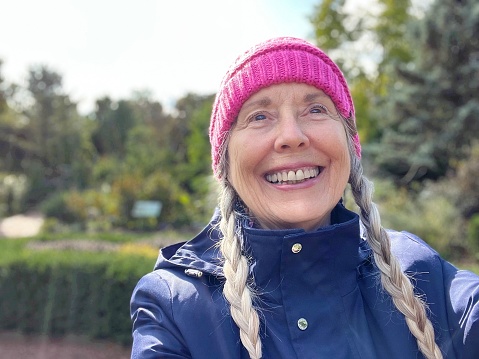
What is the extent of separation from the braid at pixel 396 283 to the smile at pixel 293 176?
20 cm

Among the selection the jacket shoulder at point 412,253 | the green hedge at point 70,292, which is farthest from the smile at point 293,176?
the green hedge at point 70,292

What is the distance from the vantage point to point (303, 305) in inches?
58.1

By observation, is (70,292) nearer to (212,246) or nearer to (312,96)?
(212,246)

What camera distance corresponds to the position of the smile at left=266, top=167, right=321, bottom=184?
163cm

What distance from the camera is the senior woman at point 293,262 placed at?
1430 millimetres

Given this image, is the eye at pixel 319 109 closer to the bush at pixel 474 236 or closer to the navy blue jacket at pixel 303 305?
the navy blue jacket at pixel 303 305

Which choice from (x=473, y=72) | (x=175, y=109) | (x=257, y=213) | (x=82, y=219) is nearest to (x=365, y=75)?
(x=473, y=72)

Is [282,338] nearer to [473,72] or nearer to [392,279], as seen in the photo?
[392,279]

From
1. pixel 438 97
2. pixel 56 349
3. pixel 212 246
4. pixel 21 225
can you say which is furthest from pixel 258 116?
pixel 21 225

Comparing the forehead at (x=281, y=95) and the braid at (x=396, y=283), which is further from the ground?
the forehead at (x=281, y=95)

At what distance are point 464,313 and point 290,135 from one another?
2.26 feet

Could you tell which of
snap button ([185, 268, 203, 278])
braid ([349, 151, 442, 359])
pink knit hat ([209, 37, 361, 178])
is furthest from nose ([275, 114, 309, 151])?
snap button ([185, 268, 203, 278])

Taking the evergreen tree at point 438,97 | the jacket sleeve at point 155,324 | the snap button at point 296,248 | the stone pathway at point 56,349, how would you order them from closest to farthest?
the jacket sleeve at point 155,324 < the snap button at point 296,248 < the stone pathway at point 56,349 < the evergreen tree at point 438,97

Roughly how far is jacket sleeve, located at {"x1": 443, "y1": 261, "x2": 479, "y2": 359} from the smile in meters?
0.51
